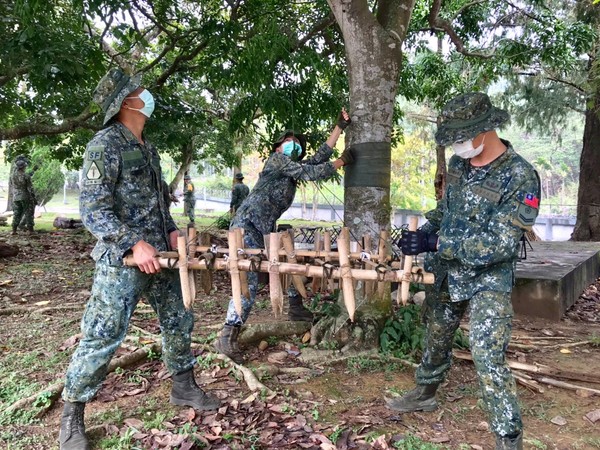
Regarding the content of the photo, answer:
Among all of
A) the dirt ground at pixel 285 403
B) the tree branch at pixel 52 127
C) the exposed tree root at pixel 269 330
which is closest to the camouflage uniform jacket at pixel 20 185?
the tree branch at pixel 52 127

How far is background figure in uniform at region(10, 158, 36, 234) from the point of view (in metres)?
12.3

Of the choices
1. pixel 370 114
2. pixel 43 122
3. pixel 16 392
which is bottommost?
pixel 16 392

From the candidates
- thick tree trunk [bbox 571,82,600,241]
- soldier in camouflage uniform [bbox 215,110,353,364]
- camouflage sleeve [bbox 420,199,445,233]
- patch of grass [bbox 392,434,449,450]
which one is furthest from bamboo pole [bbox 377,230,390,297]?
thick tree trunk [bbox 571,82,600,241]

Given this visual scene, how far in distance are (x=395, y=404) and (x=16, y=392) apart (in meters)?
2.75

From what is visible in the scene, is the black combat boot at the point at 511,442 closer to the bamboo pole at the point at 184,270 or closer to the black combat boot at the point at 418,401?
the black combat boot at the point at 418,401

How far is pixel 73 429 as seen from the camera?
9.10ft

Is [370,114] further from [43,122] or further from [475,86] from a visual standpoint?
[43,122]

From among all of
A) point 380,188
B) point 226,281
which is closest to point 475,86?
point 226,281

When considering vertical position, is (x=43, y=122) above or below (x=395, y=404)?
above

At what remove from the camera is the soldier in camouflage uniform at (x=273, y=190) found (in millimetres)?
4102

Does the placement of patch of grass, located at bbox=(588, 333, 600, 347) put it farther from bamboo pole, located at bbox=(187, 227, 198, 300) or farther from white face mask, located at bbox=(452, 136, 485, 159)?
bamboo pole, located at bbox=(187, 227, 198, 300)

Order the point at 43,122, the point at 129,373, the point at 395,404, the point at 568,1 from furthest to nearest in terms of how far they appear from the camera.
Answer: the point at 568,1, the point at 43,122, the point at 129,373, the point at 395,404

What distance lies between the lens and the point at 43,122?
9.66m

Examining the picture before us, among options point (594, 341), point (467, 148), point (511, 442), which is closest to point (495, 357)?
point (511, 442)
